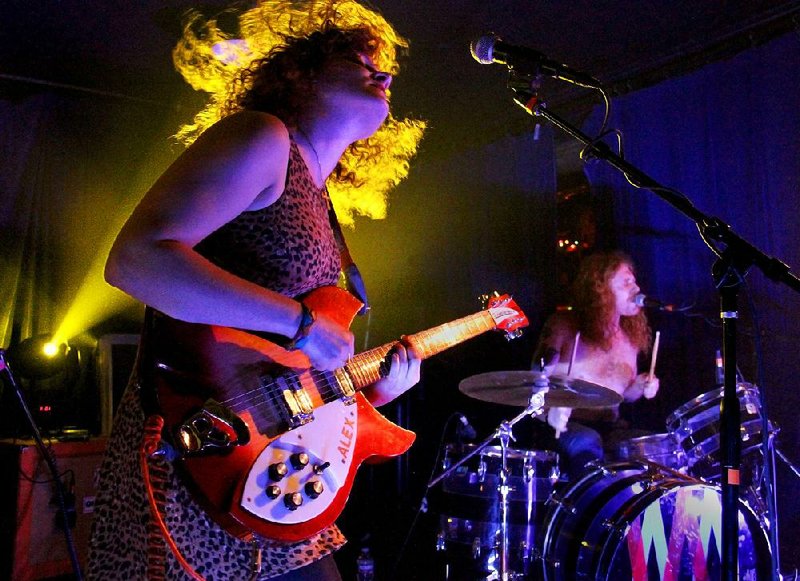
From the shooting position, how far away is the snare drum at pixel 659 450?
3.90 metres

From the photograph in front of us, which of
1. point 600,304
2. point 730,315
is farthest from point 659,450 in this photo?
point 730,315

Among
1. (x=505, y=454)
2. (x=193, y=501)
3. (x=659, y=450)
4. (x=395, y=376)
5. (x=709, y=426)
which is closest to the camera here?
(x=193, y=501)

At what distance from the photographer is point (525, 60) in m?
2.34

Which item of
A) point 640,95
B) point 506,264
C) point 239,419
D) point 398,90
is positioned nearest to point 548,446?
point 506,264

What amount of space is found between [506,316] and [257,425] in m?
1.65

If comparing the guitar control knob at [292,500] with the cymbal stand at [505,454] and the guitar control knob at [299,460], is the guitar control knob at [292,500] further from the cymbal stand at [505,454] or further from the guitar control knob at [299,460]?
the cymbal stand at [505,454]

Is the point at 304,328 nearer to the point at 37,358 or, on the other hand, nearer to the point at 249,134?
the point at 249,134

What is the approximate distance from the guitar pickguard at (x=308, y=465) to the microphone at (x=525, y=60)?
1388 mm

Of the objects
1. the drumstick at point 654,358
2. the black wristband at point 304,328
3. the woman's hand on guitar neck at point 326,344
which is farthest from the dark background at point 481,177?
the black wristband at point 304,328

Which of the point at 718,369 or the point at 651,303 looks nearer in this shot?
the point at 718,369

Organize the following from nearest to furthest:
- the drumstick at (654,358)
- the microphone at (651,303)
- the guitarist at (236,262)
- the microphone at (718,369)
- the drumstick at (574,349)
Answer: the guitarist at (236,262)
the microphone at (718,369)
the microphone at (651,303)
the drumstick at (654,358)
the drumstick at (574,349)

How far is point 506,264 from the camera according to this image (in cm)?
602

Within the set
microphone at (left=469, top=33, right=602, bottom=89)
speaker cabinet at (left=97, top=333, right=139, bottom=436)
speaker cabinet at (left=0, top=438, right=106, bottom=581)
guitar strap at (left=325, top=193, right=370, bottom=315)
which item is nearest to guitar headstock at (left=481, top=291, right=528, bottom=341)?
guitar strap at (left=325, top=193, right=370, bottom=315)

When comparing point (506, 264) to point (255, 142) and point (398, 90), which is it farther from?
point (255, 142)
